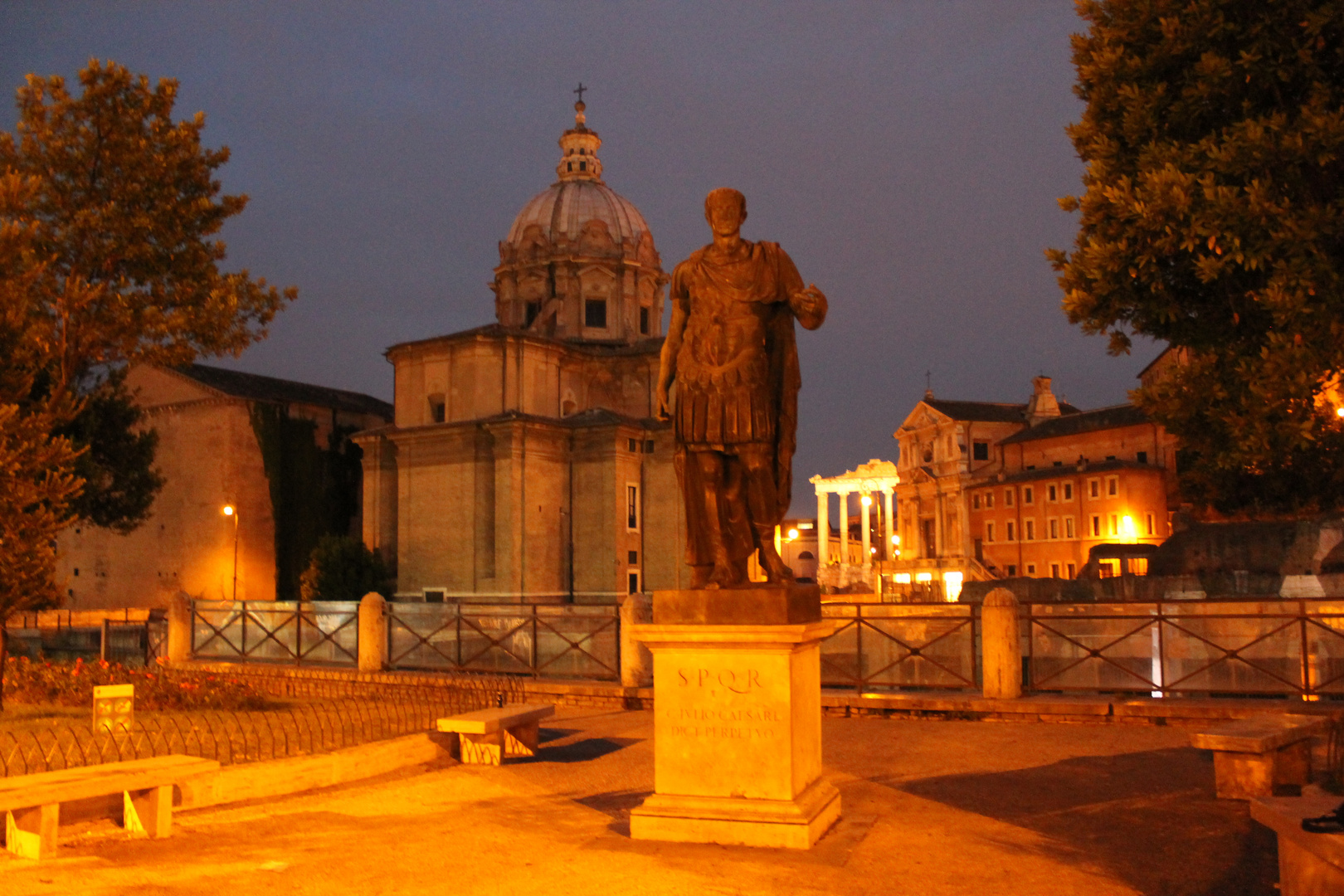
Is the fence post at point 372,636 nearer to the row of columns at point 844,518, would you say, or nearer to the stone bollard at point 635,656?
the stone bollard at point 635,656

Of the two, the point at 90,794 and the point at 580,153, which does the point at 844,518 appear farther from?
the point at 90,794

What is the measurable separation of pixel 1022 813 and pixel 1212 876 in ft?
5.56

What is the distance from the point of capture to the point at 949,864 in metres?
6.14

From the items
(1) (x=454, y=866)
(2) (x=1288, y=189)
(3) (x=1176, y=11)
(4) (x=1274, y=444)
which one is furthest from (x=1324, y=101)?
(1) (x=454, y=866)

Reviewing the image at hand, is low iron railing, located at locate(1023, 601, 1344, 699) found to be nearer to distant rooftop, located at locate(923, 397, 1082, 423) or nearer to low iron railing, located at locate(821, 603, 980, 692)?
low iron railing, located at locate(821, 603, 980, 692)

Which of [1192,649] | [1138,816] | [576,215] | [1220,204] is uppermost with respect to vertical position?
[576,215]

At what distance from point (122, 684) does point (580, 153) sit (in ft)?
166

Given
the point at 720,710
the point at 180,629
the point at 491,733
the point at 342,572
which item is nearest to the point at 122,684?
the point at 491,733

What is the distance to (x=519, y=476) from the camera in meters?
43.0

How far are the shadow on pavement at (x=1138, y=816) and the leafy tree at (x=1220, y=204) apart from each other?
9.03ft

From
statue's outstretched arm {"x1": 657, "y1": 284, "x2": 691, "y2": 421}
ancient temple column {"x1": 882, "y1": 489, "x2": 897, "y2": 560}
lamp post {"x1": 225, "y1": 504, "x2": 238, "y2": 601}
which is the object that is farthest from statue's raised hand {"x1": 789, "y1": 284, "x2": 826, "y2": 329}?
ancient temple column {"x1": 882, "y1": 489, "x2": 897, "y2": 560}

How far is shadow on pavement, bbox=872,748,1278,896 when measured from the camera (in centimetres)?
605

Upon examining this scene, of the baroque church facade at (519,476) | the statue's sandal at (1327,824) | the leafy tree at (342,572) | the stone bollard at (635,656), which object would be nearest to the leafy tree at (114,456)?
the leafy tree at (342,572)

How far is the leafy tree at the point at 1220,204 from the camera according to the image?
8000 millimetres
